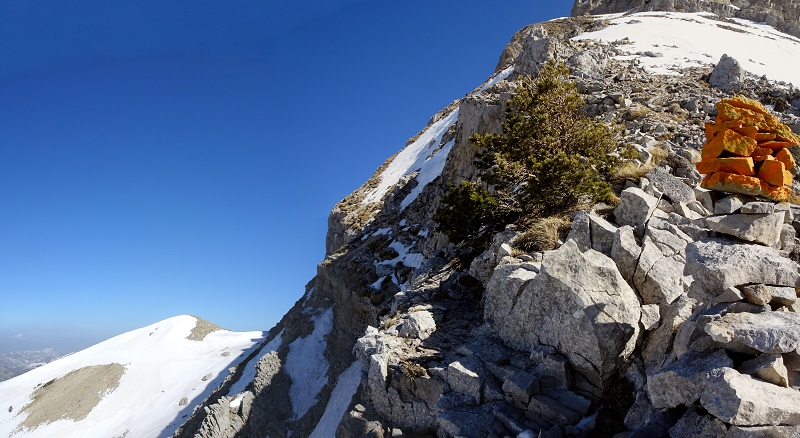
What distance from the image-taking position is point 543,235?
952cm

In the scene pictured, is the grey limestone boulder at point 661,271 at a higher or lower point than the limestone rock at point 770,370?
higher

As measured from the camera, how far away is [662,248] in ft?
26.2

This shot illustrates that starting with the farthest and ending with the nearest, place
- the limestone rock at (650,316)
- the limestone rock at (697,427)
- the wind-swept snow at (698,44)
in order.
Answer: the wind-swept snow at (698,44)
the limestone rock at (650,316)
the limestone rock at (697,427)

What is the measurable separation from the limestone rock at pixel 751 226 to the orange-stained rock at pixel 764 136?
1908 millimetres

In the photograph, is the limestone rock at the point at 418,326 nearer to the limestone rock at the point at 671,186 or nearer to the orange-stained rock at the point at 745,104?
the limestone rock at the point at 671,186

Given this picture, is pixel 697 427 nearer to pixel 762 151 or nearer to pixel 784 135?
pixel 762 151

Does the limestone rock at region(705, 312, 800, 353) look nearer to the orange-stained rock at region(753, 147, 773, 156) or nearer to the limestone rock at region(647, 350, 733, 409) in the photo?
the limestone rock at region(647, 350, 733, 409)

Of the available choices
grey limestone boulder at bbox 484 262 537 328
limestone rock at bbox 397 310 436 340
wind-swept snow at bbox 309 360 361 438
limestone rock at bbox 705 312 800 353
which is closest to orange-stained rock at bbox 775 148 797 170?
limestone rock at bbox 705 312 800 353

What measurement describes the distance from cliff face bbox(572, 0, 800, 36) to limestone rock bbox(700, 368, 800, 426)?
6124 centimetres

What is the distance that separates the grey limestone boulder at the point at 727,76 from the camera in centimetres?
1941

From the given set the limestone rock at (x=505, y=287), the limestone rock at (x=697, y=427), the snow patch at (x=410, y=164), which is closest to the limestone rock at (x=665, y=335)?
the limestone rock at (x=697, y=427)

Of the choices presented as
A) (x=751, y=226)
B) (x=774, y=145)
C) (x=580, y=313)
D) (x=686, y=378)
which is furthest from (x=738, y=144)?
(x=686, y=378)

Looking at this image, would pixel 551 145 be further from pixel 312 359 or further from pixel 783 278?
pixel 312 359

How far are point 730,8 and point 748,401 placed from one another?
231 feet
